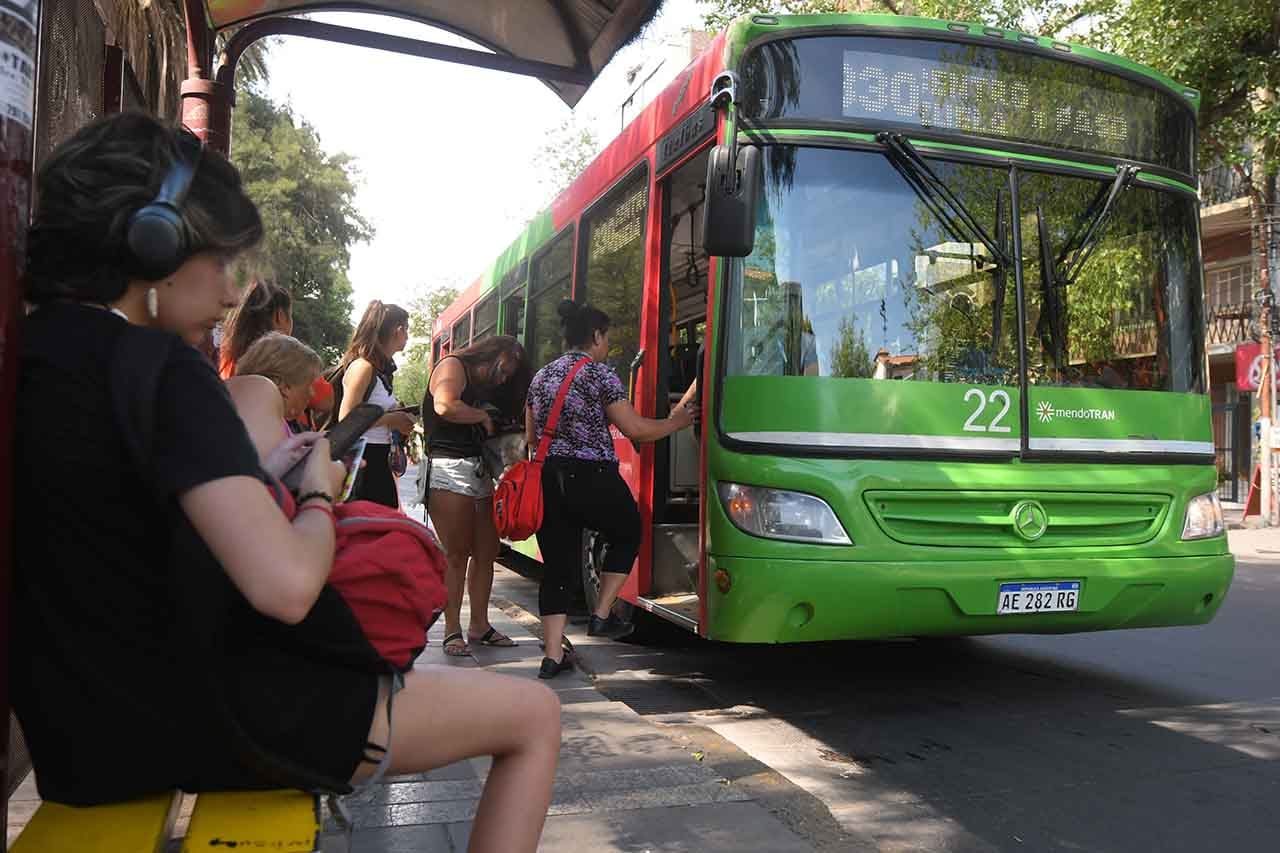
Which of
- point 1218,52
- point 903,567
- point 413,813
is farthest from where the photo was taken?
point 1218,52

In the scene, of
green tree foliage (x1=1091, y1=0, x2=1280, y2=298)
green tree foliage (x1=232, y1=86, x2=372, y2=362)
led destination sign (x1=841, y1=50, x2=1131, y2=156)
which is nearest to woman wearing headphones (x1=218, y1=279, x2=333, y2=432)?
led destination sign (x1=841, y1=50, x2=1131, y2=156)

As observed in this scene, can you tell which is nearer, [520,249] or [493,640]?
[493,640]

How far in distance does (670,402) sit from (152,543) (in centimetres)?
531

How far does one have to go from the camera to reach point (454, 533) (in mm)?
6688

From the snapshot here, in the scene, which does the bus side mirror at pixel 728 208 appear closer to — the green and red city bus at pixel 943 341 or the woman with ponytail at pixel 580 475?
the green and red city bus at pixel 943 341

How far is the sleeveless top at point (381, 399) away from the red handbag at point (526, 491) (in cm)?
66

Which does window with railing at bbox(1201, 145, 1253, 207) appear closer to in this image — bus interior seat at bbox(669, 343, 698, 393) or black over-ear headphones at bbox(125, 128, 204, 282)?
bus interior seat at bbox(669, 343, 698, 393)

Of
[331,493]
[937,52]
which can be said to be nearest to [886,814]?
[331,493]

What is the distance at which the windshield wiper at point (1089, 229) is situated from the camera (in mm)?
5434

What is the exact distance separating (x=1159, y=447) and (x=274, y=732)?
4944 millimetres

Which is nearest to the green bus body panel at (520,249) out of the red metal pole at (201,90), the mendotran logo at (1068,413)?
the red metal pole at (201,90)

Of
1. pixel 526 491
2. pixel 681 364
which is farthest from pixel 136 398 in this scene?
pixel 681 364

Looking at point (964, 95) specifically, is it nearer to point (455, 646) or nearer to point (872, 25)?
point (872, 25)

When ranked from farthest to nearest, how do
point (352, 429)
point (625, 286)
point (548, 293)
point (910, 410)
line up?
point (548, 293) → point (625, 286) → point (910, 410) → point (352, 429)
